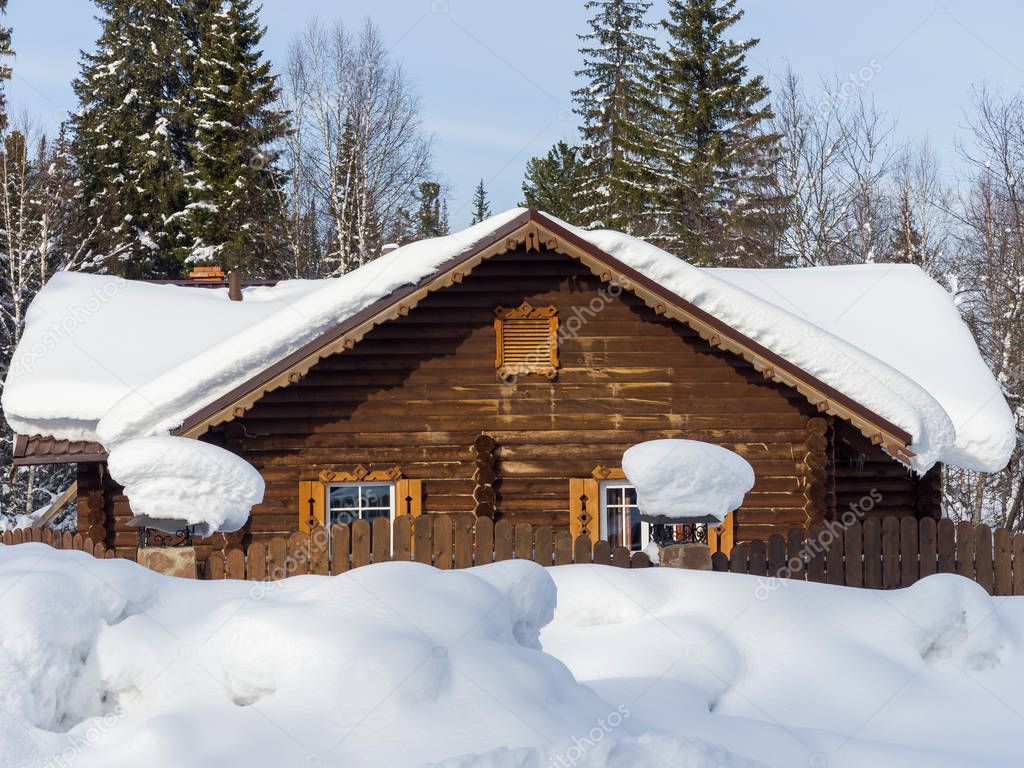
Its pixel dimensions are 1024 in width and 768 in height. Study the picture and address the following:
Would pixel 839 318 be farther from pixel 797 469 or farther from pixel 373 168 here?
pixel 373 168

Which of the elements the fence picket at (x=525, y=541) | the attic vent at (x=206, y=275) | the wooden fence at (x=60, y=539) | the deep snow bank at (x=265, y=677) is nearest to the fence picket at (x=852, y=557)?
the fence picket at (x=525, y=541)

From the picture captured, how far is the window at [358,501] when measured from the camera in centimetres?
1337

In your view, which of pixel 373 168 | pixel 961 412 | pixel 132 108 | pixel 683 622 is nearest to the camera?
pixel 683 622

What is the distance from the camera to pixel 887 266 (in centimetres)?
1881

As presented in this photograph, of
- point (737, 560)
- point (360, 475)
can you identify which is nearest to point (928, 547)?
point (737, 560)

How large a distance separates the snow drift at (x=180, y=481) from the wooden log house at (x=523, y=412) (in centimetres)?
510

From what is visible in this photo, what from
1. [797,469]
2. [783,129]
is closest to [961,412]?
[797,469]

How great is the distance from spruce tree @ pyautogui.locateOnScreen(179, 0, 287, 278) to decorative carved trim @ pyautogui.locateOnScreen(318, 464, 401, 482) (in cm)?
2211

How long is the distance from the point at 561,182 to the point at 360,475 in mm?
33638

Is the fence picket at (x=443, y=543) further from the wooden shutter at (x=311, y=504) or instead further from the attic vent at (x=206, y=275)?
the attic vent at (x=206, y=275)

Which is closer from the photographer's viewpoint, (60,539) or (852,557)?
(852,557)

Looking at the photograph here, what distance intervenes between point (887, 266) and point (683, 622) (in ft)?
42.0

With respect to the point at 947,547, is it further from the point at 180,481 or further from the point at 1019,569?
the point at 180,481

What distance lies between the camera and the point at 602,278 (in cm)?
1249
